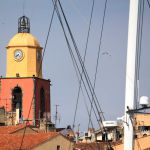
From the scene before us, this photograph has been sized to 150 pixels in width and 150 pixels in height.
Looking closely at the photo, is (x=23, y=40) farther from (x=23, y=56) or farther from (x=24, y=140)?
(x=24, y=140)

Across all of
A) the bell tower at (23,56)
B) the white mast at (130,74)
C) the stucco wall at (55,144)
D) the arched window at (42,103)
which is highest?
the bell tower at (23,56)

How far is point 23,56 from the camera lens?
7262 cm

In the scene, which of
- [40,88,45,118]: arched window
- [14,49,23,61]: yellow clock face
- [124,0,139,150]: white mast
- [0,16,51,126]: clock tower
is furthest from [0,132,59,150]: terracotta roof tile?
[124,0,139,150]: white mast

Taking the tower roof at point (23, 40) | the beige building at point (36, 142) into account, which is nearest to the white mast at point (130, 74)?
the beige building at point (36, 142)

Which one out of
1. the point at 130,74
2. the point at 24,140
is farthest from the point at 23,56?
the point at 130,74

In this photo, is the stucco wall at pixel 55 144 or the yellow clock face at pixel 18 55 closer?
the stucco wall at pixel 55 144

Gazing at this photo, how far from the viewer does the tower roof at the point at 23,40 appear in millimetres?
72562

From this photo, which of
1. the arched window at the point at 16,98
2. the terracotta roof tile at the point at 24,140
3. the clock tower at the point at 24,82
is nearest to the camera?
the terracotta roof tile at the point at 24,140

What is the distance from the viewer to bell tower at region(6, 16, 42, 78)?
71.7m

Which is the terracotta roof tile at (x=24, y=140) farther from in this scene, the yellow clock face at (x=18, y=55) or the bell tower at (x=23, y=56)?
the yellow clock face at (x=18, y=55)

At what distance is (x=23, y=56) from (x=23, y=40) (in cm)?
139

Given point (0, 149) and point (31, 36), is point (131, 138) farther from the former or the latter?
point (31, 36)

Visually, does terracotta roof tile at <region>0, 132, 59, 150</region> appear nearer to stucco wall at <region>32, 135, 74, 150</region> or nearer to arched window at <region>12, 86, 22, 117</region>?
stucco wall at <region>32, 135, 74, 150</region>

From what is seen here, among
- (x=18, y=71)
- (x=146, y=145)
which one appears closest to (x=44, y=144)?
(x=146, y=145)
